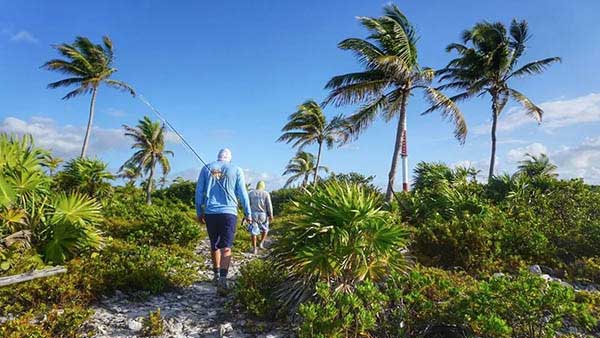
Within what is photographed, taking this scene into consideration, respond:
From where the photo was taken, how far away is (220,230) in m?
5.79

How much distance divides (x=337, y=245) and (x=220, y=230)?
6.45 ft

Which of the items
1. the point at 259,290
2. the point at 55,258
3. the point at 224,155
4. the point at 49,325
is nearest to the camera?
the point at 49,325

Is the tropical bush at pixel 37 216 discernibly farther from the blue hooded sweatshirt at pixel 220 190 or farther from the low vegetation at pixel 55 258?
the blue hooded sweatshirt at pixel 220 190

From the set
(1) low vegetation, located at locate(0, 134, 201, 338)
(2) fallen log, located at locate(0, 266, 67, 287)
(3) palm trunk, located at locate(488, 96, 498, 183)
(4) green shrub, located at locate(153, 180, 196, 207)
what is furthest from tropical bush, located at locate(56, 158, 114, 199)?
(3) palm trunk, located at locate(488, 96, 498, 183)

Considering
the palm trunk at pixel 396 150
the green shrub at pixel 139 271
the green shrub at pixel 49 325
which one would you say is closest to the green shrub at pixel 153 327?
the green shrub at pixel 49 325

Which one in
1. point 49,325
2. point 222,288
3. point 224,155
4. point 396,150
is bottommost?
point 49,325

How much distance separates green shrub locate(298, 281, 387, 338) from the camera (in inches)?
144

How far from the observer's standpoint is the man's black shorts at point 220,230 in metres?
5.79

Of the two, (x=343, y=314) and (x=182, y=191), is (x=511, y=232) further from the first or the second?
(x=182, y=191)

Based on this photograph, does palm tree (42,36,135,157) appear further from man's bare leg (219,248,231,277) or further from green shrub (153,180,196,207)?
man's bare leg (219,248,231,277)

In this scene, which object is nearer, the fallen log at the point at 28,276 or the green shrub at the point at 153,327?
the green shrub at the point at 153,327

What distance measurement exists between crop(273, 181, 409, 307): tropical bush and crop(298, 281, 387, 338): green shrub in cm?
54

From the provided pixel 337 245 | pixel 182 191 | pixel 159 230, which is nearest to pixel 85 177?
pixel 159 230

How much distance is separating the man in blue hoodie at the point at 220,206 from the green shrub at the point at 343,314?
212 cm
